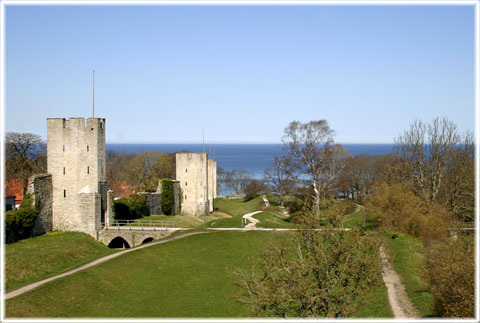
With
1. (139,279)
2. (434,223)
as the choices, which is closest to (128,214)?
(139,279)

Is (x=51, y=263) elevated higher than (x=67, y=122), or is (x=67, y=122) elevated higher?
(x=67, y=122)

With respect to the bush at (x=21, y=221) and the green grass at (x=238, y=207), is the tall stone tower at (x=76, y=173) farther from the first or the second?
the green grass at (x=238, y=207)

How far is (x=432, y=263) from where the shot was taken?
20062 millimetres

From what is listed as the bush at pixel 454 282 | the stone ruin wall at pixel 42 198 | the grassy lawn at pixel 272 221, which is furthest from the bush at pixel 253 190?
the bush at pixel 454 282

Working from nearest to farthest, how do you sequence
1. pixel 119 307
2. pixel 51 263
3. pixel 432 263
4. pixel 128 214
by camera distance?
pixel 432 263
pixel 119 307
pixel 51 263
pixel 128 214

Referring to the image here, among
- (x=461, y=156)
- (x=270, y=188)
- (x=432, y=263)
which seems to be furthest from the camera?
(x=270, y=188)

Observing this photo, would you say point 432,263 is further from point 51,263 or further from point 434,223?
point 51,263

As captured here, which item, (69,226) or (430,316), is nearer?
(430,316)

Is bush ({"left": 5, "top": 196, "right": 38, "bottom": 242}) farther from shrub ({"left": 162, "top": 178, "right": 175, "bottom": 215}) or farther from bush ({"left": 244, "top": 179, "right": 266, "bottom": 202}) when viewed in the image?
bush ({"left": 244, "top": 179, "right": 266, "bottom": 202})

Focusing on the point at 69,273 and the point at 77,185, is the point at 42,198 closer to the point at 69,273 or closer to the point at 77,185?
the point at 77,185

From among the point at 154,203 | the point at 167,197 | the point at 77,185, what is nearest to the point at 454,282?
the point at 77,185

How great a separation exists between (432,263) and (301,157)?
24868 millimetres

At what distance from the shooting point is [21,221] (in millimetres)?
32781

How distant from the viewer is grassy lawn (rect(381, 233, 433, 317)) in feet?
73.8
